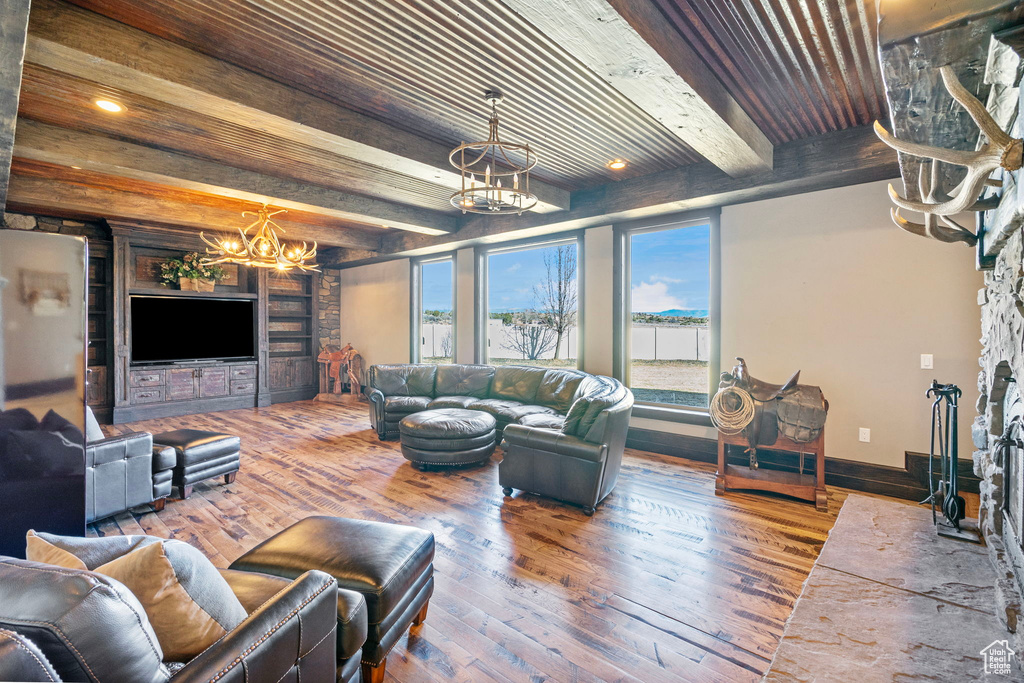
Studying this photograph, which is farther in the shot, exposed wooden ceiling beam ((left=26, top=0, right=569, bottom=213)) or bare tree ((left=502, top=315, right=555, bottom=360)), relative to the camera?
bare tree ((left=502, top=315, right=555, bottom=360))

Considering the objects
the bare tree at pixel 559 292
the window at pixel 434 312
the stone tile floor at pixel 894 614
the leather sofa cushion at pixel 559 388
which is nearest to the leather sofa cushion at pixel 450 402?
the leather sofa cushion at pixel 559 388

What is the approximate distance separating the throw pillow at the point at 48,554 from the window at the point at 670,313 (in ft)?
15.4

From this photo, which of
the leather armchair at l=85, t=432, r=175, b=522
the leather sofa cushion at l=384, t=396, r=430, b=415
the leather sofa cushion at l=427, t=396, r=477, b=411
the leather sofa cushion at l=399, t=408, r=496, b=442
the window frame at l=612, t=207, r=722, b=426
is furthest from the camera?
the leather sofa cushion at l=384, t=396, r=430, b=415

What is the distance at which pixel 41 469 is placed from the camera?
2049 mm

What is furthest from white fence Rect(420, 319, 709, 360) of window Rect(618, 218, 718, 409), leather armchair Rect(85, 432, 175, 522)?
leather armchair Rect(85, 432, 175, 522)

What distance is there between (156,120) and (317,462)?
3136 mm

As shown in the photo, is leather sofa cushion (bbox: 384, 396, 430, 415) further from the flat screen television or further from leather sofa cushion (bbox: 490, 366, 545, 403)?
the flat screen television

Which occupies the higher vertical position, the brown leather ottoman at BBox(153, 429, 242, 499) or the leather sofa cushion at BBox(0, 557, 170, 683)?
the leather sofa cushion at BBox(0, 557, 170, 683)

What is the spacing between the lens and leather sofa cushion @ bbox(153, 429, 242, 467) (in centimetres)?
362

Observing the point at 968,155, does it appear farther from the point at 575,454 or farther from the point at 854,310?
the point at 854,310

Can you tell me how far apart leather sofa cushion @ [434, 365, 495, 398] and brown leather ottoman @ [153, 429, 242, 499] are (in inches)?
101

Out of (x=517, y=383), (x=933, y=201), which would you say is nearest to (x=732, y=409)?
(x=933, y=201)

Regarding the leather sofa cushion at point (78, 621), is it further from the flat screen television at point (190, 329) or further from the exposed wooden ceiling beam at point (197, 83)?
the flat screen television at point (190, 329)

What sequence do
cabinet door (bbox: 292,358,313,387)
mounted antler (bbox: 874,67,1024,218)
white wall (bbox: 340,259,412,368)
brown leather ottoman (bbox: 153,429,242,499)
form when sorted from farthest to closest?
1. cabinet door (bbox: 292,358,313,387)
2. white wall (bbox: 340,259,412,368)
3. brown leather ottoman (bbox: 153,429,242,499)
4. mounted antler (bbox: 874,67,1024,218)
